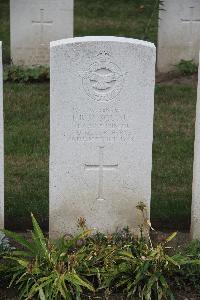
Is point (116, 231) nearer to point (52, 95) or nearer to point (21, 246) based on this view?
point (21, 246)

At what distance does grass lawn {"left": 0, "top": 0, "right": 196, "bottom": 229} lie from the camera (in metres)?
7.03

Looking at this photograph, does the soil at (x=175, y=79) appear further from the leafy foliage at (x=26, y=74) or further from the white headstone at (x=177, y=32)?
the leafy foliage at (x=26, y=74)

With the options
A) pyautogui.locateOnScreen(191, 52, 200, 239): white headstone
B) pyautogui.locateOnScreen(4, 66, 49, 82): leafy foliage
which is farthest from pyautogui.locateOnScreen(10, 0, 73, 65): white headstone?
pyautogui.locateOnScreen(191, 52, 200, 239): white headstone

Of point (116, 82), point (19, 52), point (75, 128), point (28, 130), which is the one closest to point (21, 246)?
point (75, 128)

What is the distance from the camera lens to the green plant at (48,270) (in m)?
5.48

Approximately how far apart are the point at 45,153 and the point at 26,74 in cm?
256

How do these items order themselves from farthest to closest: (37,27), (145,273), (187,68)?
(37,27) < (187,68) < (145,273)

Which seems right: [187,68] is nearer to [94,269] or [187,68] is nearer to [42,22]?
[42,22]

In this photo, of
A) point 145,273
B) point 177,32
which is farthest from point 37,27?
point 145,273

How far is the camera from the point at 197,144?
622cm

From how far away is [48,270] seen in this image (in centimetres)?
562

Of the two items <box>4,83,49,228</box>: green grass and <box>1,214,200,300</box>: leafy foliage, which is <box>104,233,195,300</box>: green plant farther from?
<box>4,83,49,228</box>: green grass

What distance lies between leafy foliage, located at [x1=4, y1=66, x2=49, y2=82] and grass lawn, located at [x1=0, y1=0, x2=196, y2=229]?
0.67 ft

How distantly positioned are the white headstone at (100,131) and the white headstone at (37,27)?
525cm
